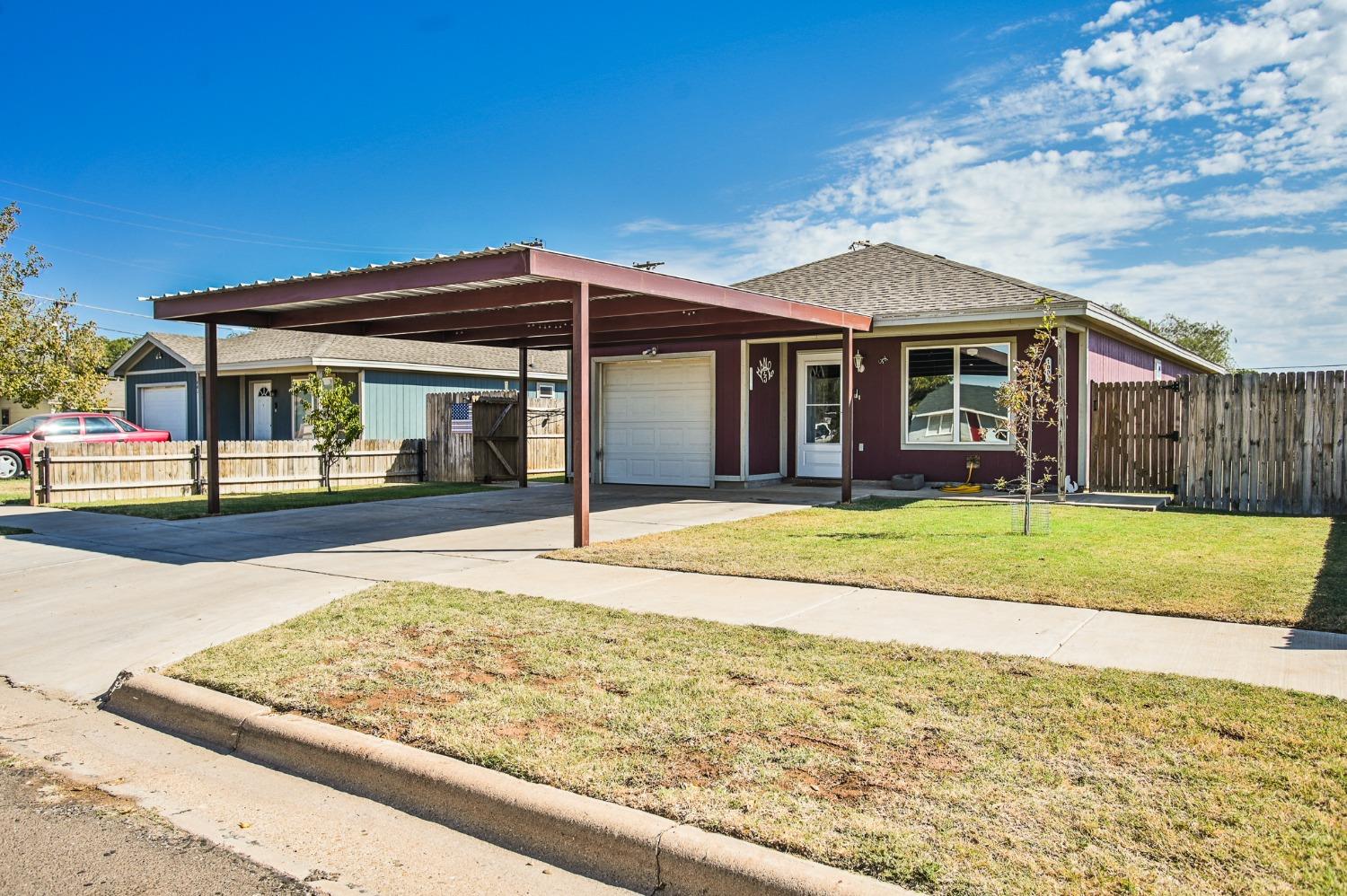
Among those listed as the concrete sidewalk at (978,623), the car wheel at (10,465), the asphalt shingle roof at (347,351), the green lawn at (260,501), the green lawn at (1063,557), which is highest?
the asphalt shingle roof at (347,351)

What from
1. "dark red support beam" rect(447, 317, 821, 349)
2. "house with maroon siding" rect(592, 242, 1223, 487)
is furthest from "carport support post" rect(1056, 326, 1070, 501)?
"dark red support beam" rect(447, 317, 821, 349)

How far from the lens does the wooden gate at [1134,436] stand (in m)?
14.4

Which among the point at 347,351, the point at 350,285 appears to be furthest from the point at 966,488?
the point at 347,351

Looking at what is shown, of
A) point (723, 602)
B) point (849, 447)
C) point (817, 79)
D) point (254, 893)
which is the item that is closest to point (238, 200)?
point (817, 79)

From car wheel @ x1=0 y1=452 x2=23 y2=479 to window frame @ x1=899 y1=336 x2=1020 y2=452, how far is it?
19.8 metres

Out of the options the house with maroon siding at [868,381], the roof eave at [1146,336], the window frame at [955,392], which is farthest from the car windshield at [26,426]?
the roof eave at [1146,336]

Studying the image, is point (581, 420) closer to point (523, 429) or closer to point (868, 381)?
point (868, 381)

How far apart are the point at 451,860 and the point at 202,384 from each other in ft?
90.6

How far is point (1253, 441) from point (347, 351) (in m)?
20.6

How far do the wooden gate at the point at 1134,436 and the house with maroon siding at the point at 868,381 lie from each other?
13.6 inches

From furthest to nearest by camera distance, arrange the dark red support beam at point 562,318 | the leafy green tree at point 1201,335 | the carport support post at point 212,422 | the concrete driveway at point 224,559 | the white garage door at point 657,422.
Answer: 1. the leafy green tree at point 1201,335
2. the white garage door at point 657,422
3. the carport support post at point 212,422
4. the dark red support beam at point 562,318
5. the concrete driveway at point 224,559

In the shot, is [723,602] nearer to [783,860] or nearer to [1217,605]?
[1217,605]

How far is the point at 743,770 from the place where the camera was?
12.2 ft

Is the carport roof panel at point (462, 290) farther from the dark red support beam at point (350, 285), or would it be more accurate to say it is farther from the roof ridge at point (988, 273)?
the roof ridge at point (988, 273)
